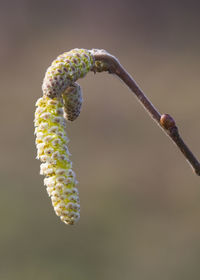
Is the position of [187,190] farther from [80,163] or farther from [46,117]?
[46,117]

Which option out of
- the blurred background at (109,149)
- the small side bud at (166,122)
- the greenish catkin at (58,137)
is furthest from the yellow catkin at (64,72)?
the blurred background at (109,149)

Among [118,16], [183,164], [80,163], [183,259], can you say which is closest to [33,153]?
[80,163]

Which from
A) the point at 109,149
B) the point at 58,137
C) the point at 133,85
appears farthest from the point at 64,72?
the point at 109,149

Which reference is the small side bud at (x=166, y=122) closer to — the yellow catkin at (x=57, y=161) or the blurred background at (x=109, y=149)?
the yellow catkin at (x=57, y=161)

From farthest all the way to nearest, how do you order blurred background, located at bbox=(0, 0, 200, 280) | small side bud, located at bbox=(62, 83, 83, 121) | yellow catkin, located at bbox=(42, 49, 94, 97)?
1. blurred background, located at bbox=(0, 0, 200, 280)
2. small side bud, located at bbox=(62, 83, 83, 121)
3. yellow catkin, located at bbox=(42, 49, 94, 97)

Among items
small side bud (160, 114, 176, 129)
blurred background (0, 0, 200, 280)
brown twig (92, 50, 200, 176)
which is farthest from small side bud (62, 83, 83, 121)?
blurred background (0, 0, 200, 280)

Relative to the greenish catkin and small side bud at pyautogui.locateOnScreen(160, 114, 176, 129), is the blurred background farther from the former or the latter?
the greenish catkin

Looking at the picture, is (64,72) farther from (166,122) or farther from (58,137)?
(166,122)

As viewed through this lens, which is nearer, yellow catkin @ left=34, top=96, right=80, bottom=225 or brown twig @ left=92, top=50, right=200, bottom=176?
yellow catkin @ left=34, top=96, right=80, bottom=225
